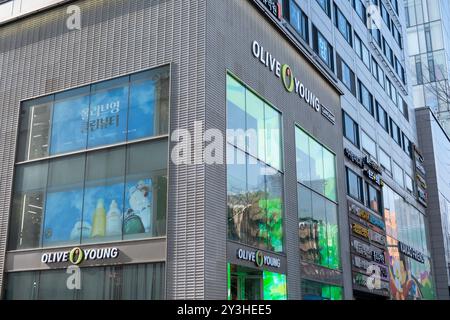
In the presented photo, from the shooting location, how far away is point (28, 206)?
20531mm

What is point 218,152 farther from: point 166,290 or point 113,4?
point 113,4

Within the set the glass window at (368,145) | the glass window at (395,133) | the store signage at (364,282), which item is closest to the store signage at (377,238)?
the store signage at (364,282)

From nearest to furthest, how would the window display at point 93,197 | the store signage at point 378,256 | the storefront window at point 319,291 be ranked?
the window display at point 93,197, the storefront window at point 319,291, the store signage at point 378,256

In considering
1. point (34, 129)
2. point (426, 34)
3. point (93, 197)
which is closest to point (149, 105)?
point (93, 197)

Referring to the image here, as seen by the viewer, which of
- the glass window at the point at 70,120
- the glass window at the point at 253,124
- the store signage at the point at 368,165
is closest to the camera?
the glass window at the point at 253,124

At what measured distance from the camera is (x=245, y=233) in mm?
19266

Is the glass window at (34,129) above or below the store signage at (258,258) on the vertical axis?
above

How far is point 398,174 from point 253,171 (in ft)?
86.2

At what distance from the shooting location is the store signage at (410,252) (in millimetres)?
40984

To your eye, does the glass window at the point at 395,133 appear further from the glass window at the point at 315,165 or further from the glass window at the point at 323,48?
the glass window at the point at 315,165

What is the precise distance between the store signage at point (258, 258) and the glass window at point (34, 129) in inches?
311

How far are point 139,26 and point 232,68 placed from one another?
A: 3.52 meters

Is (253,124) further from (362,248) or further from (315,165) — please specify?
(362,248)

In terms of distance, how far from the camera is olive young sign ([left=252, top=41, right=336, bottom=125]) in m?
22.3
